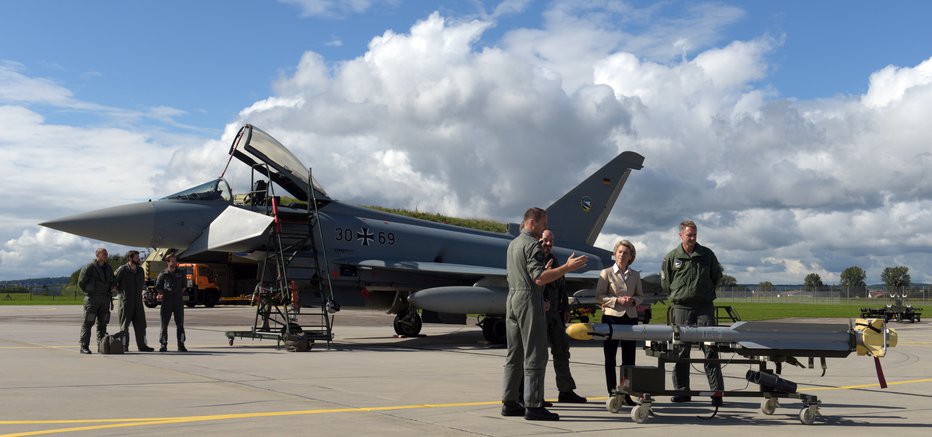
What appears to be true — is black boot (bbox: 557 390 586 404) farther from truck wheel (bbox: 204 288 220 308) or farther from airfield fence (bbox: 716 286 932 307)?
airfield fence (bbox: 716 286 932 307)

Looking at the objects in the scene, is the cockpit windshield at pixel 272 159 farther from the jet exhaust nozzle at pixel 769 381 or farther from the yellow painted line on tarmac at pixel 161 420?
the jet exhaust nozzle at pixel 769 381

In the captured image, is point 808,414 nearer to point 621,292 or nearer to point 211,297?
point 621,292

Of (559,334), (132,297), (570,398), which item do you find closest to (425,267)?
(132,297)

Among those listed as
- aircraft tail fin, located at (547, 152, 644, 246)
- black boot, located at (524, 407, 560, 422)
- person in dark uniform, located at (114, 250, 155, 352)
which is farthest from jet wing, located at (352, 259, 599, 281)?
black boot, located at (524, 407, 560, 422)

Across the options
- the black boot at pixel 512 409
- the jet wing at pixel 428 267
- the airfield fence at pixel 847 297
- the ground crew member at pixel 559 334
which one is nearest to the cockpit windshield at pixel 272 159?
the jet wing at pixel 428 267

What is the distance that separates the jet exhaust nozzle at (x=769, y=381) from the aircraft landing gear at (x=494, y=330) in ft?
34.1

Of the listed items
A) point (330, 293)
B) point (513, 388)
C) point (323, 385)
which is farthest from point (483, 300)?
point (513, 388)

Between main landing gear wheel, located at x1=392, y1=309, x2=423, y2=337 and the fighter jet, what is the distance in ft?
0.08

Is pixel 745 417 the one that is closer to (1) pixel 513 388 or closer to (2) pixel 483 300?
(1) pixel 513 388

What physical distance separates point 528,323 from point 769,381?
7.29 feet

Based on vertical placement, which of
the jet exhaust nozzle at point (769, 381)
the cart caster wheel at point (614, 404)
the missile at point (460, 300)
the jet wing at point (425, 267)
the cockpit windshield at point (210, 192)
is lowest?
the cart caster wheel at point (614, 404)

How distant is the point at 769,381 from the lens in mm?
7621

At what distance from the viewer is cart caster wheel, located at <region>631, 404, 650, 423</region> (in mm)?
7242

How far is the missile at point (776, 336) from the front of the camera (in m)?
7.45
